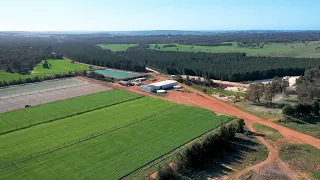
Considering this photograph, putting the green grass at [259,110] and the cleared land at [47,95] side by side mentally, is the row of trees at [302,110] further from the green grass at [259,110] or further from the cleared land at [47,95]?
the cleared land at [47,95]

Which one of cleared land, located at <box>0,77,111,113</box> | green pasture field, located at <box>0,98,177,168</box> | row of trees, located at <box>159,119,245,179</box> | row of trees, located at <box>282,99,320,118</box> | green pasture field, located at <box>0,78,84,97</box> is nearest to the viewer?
row of trees, located at <box>159,119,245,179</box>

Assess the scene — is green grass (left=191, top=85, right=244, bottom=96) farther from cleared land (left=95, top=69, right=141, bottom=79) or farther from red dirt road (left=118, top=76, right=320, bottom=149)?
cleared land (left=95, top=69, right=141, bottom=79)

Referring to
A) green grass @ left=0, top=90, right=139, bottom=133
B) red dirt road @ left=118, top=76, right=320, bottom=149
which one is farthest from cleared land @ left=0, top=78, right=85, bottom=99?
red dirt road @ left=118, top=76, right=320, bottom=149

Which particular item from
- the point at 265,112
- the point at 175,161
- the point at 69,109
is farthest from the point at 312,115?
the point at 69,109

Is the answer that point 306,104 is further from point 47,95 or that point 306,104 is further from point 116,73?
point 116,73

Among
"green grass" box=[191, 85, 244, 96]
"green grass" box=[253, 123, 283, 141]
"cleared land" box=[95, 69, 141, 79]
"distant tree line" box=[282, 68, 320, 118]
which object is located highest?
"distant tree line" box=[282, 68, 320, 118]

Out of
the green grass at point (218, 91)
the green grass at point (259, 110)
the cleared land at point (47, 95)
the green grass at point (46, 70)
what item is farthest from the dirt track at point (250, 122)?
the green grass at point (46, 70)

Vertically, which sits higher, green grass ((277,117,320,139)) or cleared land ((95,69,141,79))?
green grass ((277,117,320,139))
